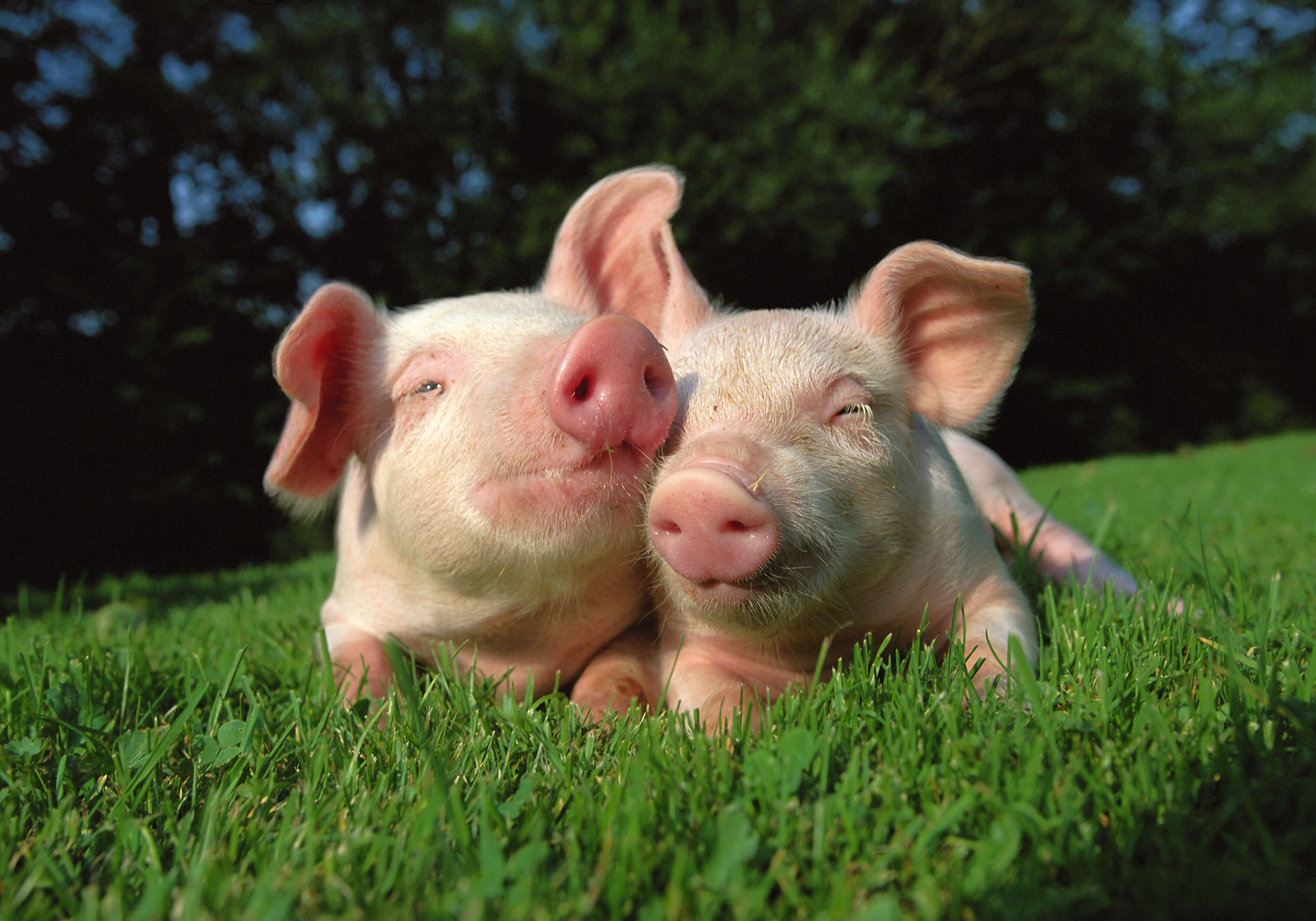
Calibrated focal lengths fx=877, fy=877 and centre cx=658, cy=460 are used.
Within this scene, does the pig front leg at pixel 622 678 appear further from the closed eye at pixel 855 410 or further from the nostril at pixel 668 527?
the closed eye at pixel 855 410

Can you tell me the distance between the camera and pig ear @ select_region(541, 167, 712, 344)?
282 cm

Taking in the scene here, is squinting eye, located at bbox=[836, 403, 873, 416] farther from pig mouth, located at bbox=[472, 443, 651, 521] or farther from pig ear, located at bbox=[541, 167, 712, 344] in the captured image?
pig ear, located at bbox=[541, 167, 712, 344]

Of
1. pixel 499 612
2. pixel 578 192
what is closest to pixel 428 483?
pixel 499 612

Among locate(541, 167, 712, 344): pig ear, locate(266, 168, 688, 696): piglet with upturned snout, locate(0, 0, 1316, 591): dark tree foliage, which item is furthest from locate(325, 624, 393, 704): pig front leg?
locate(0, 0, 1316, 591): dark tree foliage

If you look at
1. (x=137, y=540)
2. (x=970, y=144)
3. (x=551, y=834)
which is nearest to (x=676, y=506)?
(x=551, y=834)

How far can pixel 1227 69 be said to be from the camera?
65.8 feet

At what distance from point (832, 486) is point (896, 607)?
1.41 feet

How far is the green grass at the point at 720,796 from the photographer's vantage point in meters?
1.11

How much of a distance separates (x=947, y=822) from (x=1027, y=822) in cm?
11

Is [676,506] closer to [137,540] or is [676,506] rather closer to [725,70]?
[137,540]

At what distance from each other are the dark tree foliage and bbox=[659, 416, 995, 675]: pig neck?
890 cm

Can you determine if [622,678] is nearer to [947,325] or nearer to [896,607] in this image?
[896,607]

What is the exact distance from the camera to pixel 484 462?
6.64 feet

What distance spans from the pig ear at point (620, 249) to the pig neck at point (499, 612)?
33.7 inches
